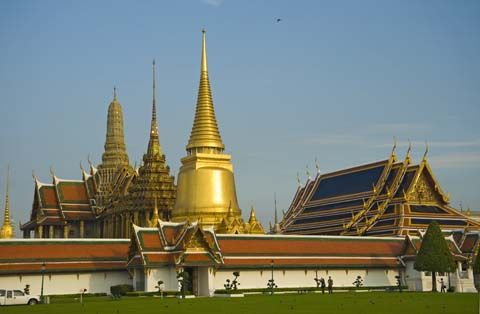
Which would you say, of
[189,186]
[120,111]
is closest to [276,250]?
[189,186]

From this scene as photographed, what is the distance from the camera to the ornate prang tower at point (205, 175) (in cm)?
6675

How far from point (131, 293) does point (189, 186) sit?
77.7ft

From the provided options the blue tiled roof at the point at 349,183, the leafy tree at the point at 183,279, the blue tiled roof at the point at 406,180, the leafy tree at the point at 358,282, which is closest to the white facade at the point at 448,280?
the leafy tree at the point at 358,282

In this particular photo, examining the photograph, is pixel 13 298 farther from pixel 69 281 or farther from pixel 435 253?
pixel 435 253

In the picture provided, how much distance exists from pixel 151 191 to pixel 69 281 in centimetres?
2602

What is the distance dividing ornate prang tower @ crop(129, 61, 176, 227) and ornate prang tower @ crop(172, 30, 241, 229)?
468 cm

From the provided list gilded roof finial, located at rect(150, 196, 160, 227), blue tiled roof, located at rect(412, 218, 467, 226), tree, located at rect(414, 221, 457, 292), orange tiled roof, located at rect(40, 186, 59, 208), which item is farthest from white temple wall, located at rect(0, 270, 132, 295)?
orange tiled roof, located at rect(40, 186, 59, 208)

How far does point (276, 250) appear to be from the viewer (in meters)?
53.7

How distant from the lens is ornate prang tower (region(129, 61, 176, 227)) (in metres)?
73.4

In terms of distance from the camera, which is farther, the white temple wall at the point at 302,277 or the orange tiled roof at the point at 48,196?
the orange tiled roof at the point at 48,196

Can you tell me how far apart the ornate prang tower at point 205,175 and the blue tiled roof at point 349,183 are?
1101cm

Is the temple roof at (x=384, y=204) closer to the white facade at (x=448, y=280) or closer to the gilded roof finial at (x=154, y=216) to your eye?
the white facade at (x=448, y=280)

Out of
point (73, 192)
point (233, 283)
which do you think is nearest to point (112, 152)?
point (73, 192)

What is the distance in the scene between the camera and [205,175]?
223ft
